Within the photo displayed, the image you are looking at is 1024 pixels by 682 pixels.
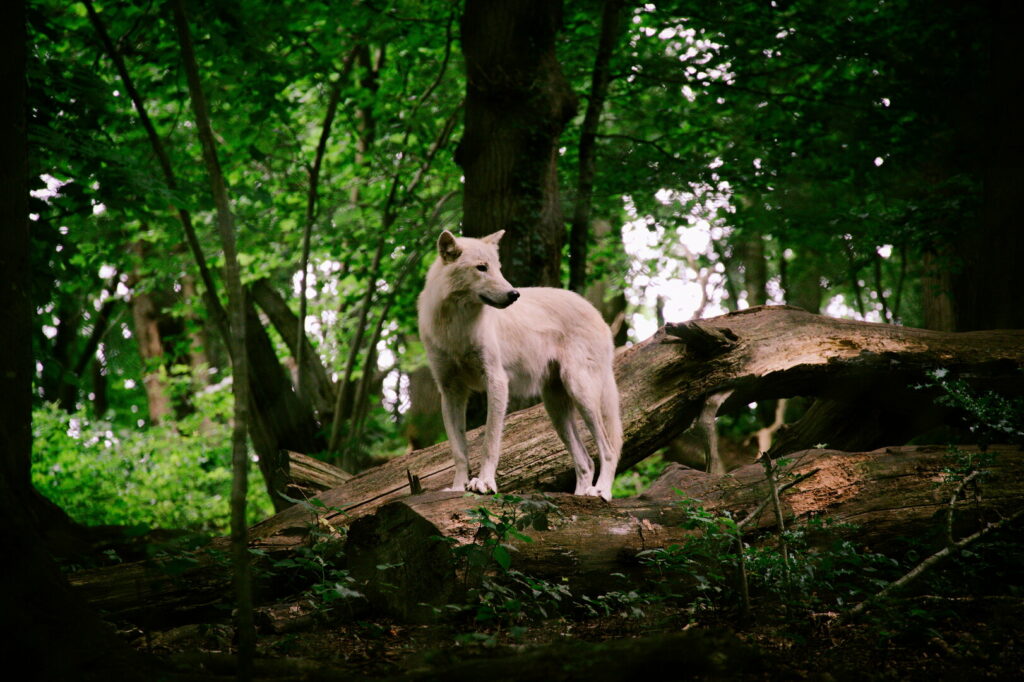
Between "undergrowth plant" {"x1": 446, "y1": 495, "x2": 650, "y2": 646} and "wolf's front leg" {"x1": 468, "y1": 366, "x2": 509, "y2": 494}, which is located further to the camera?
"wolf's front leg" {"x1": 468, "y1": 366, "x2": 509, "y2": 494}

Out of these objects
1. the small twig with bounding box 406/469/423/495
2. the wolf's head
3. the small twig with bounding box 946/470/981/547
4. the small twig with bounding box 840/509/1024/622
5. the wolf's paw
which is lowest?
the small twig with bounding box 840/509/1024/622

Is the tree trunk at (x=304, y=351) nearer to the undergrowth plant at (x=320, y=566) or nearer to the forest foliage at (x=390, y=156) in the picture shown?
the forest foliage at (x=390, y=156)

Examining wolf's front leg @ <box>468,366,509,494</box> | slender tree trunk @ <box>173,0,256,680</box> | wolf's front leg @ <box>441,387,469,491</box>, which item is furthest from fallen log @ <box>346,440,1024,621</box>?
slender tree trunk @ <box>173,0,256,680</box>

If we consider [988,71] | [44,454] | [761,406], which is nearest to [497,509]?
[988,71]

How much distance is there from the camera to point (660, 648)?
2.57m

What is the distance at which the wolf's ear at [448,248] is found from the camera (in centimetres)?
579

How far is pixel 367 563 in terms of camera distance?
4023mm

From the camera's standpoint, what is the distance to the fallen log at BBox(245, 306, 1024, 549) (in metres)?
6.51

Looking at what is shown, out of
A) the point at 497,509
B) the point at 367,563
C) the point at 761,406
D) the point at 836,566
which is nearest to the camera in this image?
the point at 367,563

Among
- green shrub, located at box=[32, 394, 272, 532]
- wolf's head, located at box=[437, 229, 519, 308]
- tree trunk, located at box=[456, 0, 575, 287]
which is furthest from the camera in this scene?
green shrub, located at box=[32, 394, 272, 532]

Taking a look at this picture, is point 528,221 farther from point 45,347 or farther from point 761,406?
point 761,406

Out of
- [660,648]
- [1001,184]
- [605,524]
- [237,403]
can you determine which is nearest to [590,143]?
[1001,184]

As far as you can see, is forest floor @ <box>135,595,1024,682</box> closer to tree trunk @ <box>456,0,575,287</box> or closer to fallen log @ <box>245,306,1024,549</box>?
fallen log @ <box>245,306,1024,549</box>

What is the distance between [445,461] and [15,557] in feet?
14.1
